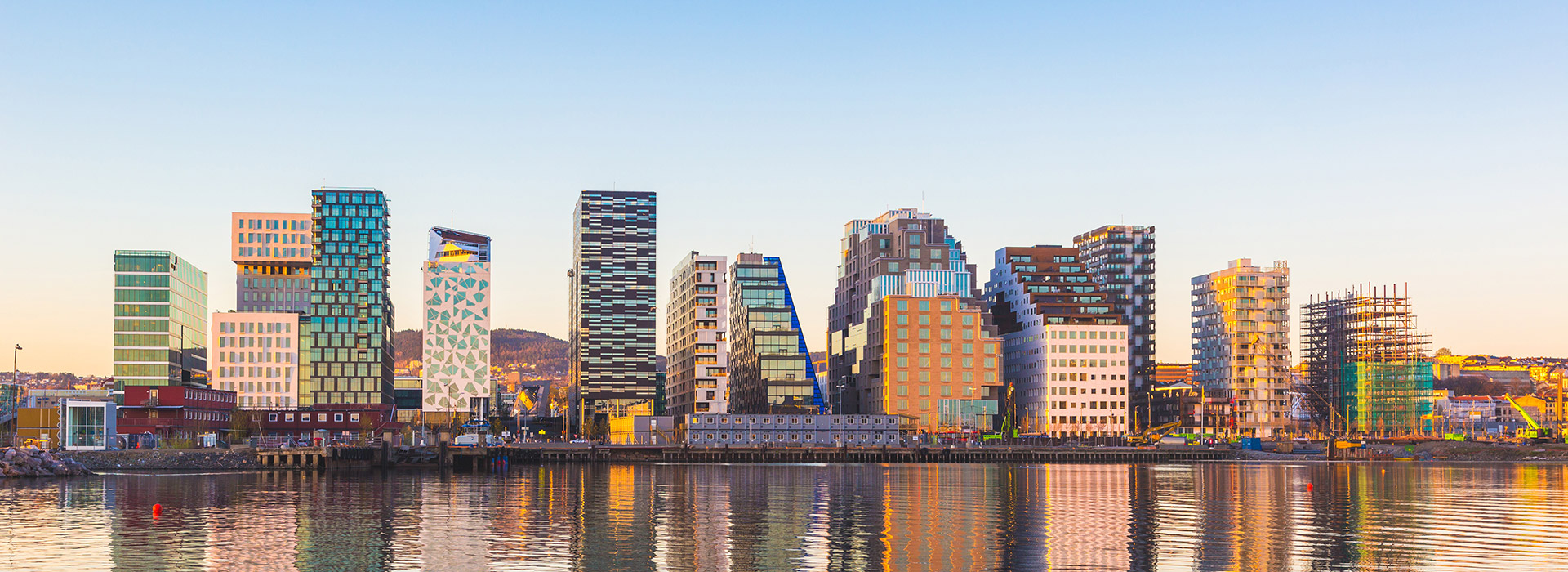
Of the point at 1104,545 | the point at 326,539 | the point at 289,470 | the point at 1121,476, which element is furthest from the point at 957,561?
the point at 289,470

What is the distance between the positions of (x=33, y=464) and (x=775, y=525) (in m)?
81.9

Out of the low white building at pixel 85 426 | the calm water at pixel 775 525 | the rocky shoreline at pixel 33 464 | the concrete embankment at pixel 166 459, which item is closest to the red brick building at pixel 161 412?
the low white building at pixel 85 426

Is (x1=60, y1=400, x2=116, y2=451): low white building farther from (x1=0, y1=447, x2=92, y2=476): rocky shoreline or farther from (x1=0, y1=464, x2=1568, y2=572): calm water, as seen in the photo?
(x1=0, y1=464, x2=1568, y2=572): calm water

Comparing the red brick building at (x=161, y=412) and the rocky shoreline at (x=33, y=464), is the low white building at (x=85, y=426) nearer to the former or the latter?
the red brick building at (x=161, y=412)

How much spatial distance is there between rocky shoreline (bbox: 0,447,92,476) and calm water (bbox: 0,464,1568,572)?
6.57 metres

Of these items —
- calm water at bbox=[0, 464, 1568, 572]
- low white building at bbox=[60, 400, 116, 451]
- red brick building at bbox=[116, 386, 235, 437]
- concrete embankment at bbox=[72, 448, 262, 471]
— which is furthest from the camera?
red brick building at bbox=[116, 386, 235, 437]

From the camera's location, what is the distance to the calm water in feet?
162

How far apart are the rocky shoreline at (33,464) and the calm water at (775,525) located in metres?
6.57

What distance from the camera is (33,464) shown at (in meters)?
119

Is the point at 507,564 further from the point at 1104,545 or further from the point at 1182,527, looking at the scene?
the point at 1182,527

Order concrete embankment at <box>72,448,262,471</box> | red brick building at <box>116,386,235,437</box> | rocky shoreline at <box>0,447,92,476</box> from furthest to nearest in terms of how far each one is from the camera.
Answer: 1. red brick building at <box>116,386,235,437</box>
2. concrete embankment at <box>72,448,262,471</box>
3. rocky shoreline at <box>0,447,92,476</box>

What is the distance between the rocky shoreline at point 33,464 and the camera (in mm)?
117625

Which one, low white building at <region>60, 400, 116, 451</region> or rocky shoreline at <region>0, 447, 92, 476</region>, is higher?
low white building at <region>60, 400, 116, 451</region>

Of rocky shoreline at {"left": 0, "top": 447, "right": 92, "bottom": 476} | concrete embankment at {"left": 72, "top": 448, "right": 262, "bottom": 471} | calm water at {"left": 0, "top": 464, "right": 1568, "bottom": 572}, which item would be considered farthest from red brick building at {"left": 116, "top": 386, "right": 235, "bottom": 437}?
calm water at {"left": 0, "top": 464, "right": 1568, "bottom": 572}
